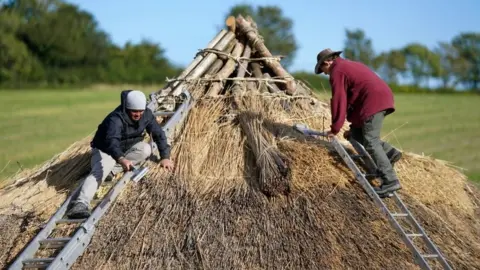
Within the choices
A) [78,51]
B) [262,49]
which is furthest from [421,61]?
[262,49]

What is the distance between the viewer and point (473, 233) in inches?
369

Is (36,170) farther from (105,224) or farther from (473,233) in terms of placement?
(473,233)

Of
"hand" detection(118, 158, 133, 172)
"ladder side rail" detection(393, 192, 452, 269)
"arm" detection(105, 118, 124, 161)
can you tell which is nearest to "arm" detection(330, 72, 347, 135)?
"ladder side rail" detection(393, 192, 452, 269)

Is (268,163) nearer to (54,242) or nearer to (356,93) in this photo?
(356,93)

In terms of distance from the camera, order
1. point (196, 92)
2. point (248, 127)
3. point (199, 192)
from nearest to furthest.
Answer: point (199, 192), point (248, 127), point (196, 92)

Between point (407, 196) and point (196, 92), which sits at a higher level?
point (196, 92)

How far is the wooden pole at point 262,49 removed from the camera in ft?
36.8

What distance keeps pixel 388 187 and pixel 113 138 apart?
3.45 metres

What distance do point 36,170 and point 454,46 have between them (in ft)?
384

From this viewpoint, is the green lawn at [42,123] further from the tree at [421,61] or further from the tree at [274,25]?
the tree at [421,61]

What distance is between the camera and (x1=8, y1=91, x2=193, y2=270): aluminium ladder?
7969 millimetres

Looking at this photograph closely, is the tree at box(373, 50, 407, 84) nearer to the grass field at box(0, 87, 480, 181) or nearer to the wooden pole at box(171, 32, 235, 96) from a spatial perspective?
the grass field at box(0, 87, 480, 181)

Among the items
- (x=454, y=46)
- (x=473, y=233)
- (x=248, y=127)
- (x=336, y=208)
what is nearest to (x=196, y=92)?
(x=248, y=127)

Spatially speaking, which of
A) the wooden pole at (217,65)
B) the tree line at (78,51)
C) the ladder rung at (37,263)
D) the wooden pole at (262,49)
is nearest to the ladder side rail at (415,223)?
the wooden pole at (262,49)
